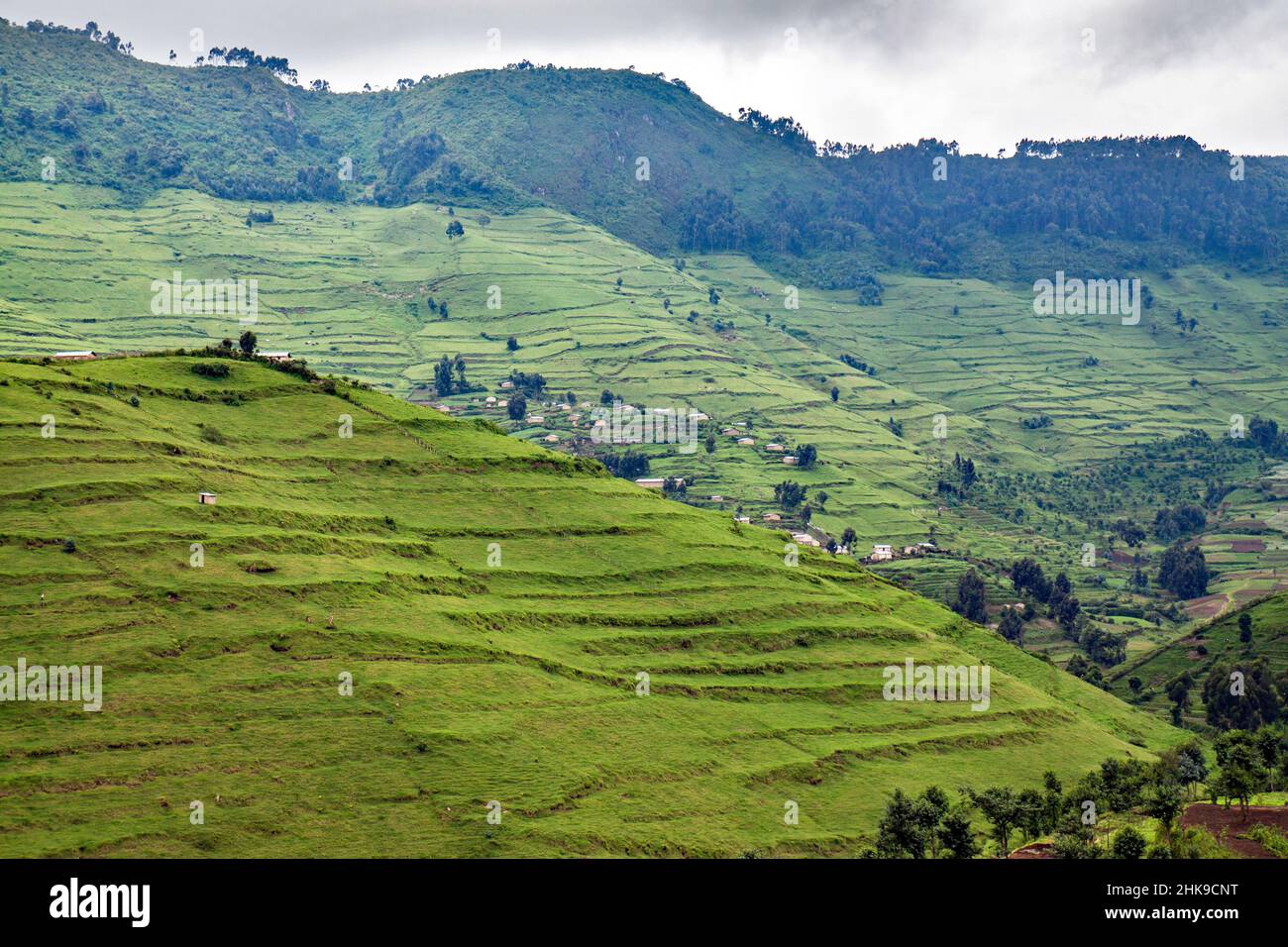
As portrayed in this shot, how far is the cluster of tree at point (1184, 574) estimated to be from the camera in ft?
486

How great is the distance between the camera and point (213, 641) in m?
55.6

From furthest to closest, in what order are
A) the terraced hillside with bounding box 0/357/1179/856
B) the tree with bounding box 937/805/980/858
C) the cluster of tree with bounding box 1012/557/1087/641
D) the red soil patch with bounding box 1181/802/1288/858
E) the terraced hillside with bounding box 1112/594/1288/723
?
the cluster of tree with bounding box 1012/557/1087/641 < the terraced hillside with bounding box 1112/594/1288/723 < the red soil patch with bounding box 1181/802/1288/858 < the tree with bounding box 937/805/980/858 < the terraced hillside with bounding box 0/357/1179/856

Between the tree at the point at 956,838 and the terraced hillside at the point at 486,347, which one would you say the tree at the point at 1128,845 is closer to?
the tree at the point at 956,838

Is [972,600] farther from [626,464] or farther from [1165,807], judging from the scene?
[1165,807]

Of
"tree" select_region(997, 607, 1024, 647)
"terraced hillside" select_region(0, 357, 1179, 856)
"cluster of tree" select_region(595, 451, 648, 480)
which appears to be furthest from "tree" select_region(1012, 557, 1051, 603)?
"terraced hillside" select_region(0, 357, 1179, 856)

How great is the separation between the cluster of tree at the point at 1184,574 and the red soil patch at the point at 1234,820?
308 feet

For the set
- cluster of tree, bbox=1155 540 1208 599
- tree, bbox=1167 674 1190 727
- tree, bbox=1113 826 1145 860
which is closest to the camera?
tree, bbox=1113 826 1145 860

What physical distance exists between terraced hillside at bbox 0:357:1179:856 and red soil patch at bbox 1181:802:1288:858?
30.9 feet

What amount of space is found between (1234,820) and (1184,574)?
10066 cm

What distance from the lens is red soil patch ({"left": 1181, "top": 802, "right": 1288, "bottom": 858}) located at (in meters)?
50.9

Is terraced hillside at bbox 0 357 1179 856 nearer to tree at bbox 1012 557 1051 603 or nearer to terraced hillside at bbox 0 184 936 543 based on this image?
tree at bbox 1012 557 1051 603

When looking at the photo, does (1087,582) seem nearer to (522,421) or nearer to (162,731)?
(522,421)

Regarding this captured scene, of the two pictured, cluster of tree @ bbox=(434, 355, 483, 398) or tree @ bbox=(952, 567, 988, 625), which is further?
cluster of tree @ bbox=(434, 355, 483, 398)

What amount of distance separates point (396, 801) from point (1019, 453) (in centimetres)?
15636
